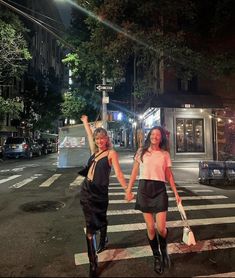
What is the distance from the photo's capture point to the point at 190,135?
24125 mm

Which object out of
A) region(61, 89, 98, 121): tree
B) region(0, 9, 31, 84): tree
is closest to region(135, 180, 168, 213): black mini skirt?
region(0, 9, 31, 84): tree

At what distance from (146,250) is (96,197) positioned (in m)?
1.46

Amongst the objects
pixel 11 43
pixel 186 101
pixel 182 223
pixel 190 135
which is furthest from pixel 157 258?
pixel 11 43

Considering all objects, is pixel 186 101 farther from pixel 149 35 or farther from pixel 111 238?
pixel 111 238

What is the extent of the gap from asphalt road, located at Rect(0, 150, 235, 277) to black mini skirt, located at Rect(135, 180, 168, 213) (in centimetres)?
84

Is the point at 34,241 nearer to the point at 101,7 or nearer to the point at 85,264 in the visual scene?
the point at 85,264

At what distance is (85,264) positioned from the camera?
4.88 meters

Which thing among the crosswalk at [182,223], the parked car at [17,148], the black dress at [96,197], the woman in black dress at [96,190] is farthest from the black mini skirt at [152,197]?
the parked car at [17,148]

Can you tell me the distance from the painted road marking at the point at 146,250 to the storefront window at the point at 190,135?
1822 centimetres

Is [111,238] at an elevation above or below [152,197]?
below

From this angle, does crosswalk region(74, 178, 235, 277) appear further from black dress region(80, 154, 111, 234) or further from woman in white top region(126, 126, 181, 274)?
black dress region(80, 154, 111, 234)

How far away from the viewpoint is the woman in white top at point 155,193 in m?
4.62

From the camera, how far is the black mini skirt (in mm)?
4605

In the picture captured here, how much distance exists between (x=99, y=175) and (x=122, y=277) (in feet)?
4.35
